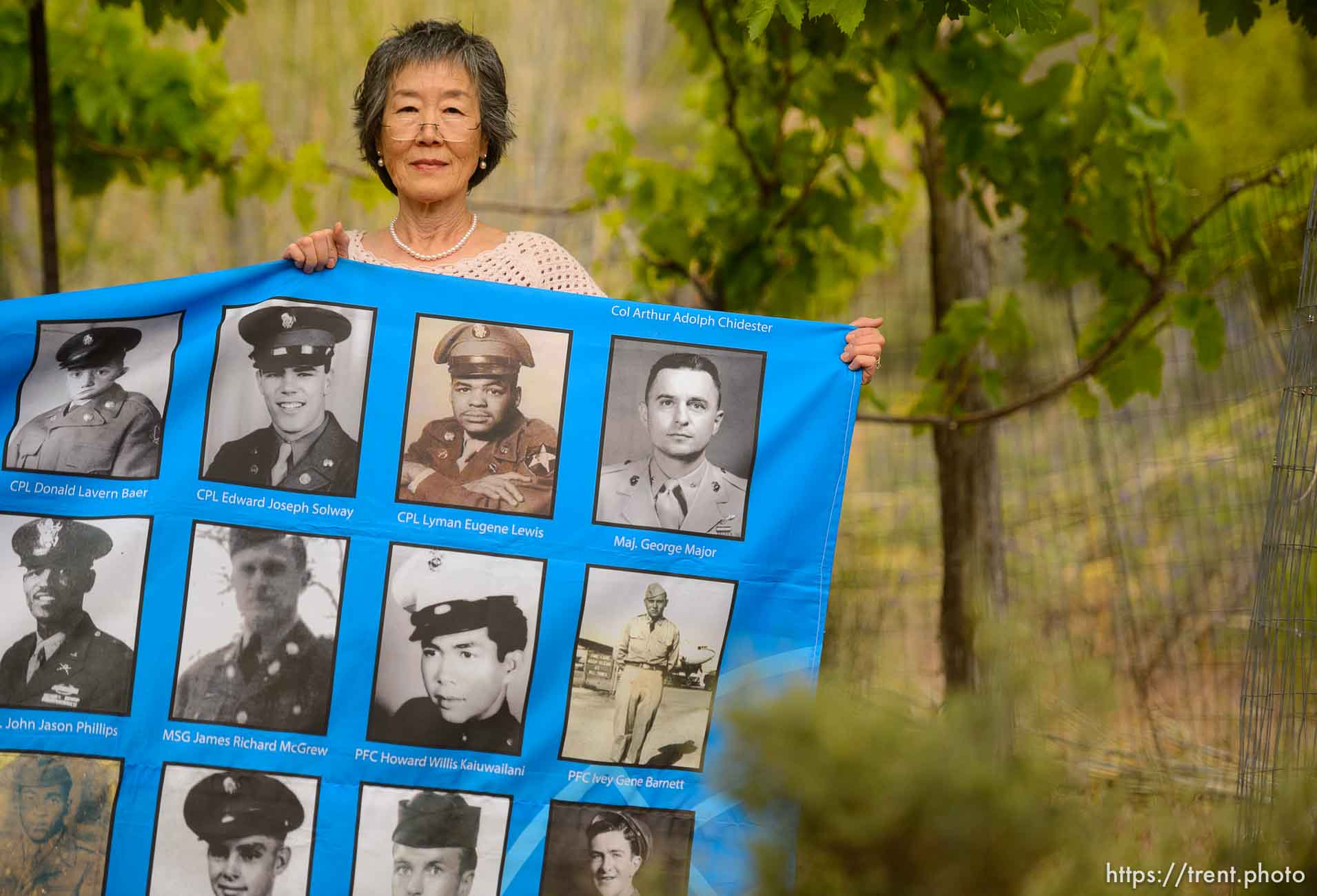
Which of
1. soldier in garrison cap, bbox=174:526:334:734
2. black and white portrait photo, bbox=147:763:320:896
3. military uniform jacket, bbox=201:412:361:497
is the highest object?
military uniform jacket, bbox=201:412:361:497

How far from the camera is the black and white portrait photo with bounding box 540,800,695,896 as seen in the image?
240 cm

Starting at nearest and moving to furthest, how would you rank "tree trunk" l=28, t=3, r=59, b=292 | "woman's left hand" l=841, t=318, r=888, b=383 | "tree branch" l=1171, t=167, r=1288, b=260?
"woman's left hand" l=841, t=318, r=888, b=383 < "tree trunk" l=28, t=3, r=59, b=292 < "tree branch" l=1171, t=167, r=1288, b=260

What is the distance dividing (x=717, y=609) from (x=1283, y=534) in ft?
4.15

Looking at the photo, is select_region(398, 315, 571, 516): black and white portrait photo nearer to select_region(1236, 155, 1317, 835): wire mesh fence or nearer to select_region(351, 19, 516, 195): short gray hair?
select_region(351, 19, 516, 195): short gray hair

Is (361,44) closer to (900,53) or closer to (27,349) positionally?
(900,53)

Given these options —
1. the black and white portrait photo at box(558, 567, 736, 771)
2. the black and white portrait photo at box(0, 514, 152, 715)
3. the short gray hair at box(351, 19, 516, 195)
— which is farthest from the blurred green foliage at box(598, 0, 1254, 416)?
the black and white portrait photo at box(0, 514, 152, 715)

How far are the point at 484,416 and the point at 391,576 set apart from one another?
0.39 m

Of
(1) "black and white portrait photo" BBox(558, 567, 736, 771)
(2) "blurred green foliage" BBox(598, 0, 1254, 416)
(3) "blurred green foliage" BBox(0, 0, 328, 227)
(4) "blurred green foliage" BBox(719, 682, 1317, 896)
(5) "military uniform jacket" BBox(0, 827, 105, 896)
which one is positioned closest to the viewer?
(4) "blurred green foliage" BBox(719, 682, 1317, 896)

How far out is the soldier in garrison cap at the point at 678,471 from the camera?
8.40ft

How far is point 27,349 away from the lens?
8.45 ft

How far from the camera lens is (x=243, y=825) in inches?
92.8

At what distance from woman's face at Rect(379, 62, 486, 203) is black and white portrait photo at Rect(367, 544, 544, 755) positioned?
87 cm

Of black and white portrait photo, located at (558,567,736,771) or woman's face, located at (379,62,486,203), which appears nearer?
black and white portrait photo, located at (558,567,736,771)

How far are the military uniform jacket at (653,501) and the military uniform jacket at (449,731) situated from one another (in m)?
0.47
